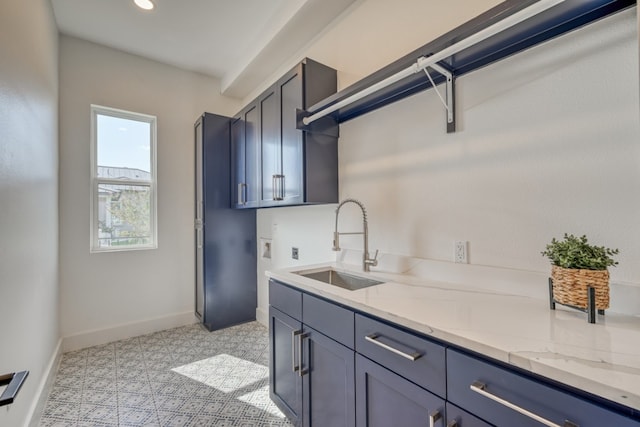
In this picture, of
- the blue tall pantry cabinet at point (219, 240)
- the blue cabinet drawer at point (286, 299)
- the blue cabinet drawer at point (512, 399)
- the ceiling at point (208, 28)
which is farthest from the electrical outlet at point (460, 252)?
the blue tall pantry cabinet at point (219, 240)

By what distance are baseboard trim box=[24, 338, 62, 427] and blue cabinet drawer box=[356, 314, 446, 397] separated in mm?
2012

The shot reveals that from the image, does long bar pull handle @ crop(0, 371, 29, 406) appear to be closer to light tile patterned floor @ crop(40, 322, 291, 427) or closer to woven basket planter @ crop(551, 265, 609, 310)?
light tile patterned floor @ crop(40, 322, 291, 427)

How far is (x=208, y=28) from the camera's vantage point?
8.87ft

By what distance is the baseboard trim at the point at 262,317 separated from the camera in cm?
325

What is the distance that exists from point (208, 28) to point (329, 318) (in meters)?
2.81

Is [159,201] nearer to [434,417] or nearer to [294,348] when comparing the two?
[294,348]

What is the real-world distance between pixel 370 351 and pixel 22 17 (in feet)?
8.18

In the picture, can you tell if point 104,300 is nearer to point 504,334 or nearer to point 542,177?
point 504,334

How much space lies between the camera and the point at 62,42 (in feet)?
9.09

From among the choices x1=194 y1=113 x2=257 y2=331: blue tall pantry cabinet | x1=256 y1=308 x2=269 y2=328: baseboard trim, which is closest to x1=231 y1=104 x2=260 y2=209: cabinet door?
x1=194 y1=113 x2=257 y2=331: blue tall pantry cabinet

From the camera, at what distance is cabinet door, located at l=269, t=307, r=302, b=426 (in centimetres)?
161

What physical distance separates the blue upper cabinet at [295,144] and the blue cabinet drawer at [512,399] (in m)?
1.43

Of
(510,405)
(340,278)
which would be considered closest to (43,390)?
(340,278)

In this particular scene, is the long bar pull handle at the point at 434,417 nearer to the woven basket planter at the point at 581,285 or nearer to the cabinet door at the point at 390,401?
the cabinet door at the point at 390,401
